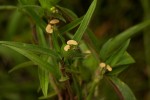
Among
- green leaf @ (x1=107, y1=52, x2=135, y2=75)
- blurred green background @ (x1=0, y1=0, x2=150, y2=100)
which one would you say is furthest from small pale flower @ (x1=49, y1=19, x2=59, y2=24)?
blurred green background @ (x1=0, y1=0, x2=150, y2=100)

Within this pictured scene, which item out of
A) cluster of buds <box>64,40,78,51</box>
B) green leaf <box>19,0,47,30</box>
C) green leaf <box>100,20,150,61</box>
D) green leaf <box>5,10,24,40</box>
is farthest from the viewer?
green leaf <box>5,10,24,40</box>

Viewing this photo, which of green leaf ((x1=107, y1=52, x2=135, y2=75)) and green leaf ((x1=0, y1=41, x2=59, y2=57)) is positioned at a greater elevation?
green leaf ((x1=0, y1=41, x2=59, y2=57))

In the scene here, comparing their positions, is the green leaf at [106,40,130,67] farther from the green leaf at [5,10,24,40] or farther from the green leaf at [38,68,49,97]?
the green leaf at [5,10,24,40]

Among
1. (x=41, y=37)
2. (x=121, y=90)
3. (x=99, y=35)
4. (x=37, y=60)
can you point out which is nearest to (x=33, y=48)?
(x=37, y=60)

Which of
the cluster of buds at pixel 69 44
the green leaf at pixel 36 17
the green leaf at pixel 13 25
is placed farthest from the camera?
the green leaf at pixel 13 25

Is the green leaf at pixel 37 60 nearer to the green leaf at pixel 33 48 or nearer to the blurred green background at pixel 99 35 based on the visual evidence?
the green leaf at pixel 33 48

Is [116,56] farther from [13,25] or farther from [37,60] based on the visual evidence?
[13,25]

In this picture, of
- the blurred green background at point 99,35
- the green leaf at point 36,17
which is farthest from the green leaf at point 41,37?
the blurred green background at point 99,35

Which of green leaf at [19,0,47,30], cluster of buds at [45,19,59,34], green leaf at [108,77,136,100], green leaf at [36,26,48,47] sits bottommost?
green leaf at [108,77,136,100]
